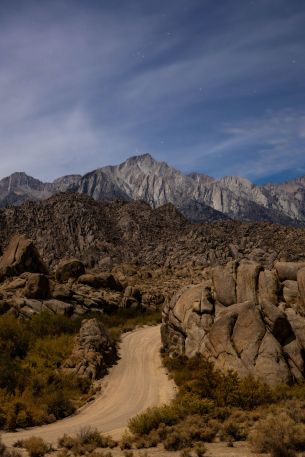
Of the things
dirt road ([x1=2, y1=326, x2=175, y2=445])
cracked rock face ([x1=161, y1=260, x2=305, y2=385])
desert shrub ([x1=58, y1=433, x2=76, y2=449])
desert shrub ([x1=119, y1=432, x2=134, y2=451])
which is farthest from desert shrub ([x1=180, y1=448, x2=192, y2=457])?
cracked rock face ([x1=161, y1=260, x2=305, y2=385])

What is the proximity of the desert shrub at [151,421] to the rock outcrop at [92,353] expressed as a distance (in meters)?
9.90

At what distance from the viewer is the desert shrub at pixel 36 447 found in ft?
45.7

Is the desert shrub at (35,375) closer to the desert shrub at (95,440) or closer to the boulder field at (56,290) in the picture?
the boulder field at (56,290)

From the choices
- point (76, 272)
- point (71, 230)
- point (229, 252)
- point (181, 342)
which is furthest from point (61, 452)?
point (71, 230)

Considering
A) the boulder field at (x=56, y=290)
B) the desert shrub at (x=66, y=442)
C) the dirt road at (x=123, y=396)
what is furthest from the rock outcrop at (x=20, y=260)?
the desert shrub at (x=66, y=442)

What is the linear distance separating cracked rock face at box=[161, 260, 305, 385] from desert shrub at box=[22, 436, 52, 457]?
459 inches

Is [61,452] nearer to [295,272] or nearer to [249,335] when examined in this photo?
[249,335]

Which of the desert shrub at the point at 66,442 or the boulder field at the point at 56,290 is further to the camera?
the boulder field at the point at 56,290

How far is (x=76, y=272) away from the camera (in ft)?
187

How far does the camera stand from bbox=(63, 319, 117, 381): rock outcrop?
89.0 feet

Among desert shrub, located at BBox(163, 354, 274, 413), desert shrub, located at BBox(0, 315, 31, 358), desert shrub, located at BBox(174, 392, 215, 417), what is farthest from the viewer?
desert shrub, located at BBox(0, 315, 31, 358)

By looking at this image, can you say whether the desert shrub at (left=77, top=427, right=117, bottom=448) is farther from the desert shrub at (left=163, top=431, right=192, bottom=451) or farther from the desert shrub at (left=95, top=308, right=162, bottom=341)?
the desert shrub at (left=95, top=308, right=162, bottom=341)

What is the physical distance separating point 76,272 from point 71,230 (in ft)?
252

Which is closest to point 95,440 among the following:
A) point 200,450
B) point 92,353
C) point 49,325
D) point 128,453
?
point 128,453
